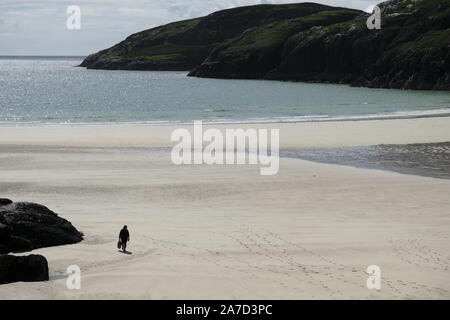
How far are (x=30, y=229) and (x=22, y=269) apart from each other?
10.3ft

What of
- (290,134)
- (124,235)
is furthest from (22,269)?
(290,134)

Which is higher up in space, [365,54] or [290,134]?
[365,54]

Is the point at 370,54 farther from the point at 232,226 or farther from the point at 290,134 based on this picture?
the point at 232,226

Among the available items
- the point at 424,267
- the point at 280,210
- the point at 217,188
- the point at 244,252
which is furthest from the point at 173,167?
the point at 424,267

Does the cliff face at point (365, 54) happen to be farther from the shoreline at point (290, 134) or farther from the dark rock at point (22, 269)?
the dark rock at point (22, 269)

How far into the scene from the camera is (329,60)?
163 metres

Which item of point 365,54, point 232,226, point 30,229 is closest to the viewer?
point 30,229

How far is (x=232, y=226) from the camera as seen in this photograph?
22.4 meters

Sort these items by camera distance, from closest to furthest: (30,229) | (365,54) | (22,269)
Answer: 1. (22,269)
2. (30,229)
3. (365,54)

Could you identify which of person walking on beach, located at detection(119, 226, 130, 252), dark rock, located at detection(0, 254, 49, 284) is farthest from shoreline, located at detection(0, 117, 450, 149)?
dark rock, located at detection(0, 254, 49, 284)

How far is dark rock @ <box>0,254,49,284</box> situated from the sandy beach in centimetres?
29

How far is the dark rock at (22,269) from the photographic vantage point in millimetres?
15898

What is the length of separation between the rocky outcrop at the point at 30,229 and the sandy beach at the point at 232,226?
60cm

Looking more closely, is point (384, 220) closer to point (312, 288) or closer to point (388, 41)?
point (312, 288)
